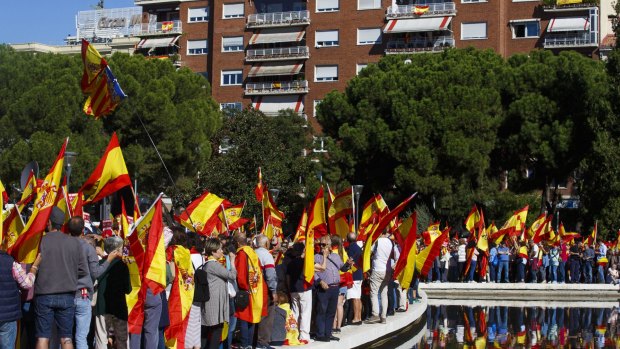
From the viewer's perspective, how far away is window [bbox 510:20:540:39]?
6495 centimetres

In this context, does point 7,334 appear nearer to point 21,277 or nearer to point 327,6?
point 21,277

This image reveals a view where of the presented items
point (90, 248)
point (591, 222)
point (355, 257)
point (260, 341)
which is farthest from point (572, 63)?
point (90, 248)

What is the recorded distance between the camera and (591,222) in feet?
→ 147

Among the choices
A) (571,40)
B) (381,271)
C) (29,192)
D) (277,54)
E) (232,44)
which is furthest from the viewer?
(232,44)

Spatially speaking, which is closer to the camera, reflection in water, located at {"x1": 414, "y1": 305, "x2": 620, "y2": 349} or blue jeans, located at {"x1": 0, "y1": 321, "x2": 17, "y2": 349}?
blue jeans, located at {"x1": 0, "y1": 321, "x2": 17, "y2": 349}

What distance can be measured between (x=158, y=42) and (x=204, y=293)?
2509 inches

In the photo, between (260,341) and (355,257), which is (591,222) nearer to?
(355,257)

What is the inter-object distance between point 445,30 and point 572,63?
17.2 metres

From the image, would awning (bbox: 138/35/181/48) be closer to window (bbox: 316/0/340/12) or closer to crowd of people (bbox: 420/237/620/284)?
window (bbox: 316/0/340/12)

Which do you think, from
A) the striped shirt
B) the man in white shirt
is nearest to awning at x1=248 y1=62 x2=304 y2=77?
the man in white shirt

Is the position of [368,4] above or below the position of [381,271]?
above

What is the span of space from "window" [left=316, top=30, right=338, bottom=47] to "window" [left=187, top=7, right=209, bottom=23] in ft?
29.8

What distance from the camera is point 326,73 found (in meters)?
69.2

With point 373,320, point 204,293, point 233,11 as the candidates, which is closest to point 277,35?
point 233,11
